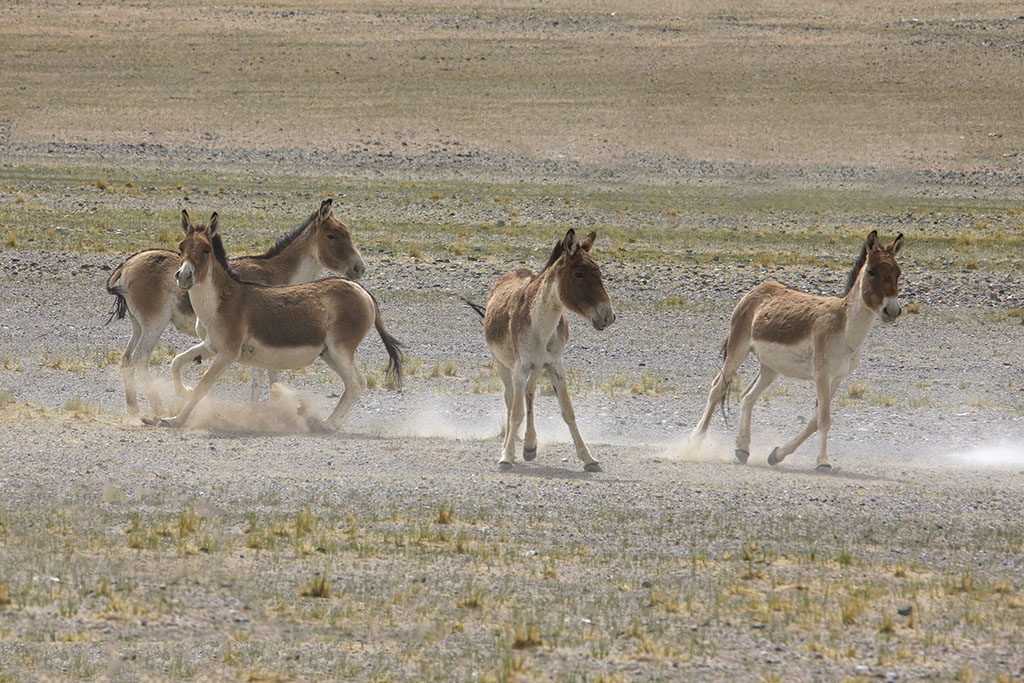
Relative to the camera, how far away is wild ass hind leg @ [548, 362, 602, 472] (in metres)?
12.4

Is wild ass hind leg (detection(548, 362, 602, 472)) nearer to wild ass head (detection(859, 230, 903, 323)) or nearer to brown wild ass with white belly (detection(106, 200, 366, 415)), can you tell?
wild ass head (detection(859, 230, 903, 323))

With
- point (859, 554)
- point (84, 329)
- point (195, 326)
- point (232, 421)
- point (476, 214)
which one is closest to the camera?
point (859, 554)

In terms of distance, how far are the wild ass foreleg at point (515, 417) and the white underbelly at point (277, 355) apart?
2569 millimetres

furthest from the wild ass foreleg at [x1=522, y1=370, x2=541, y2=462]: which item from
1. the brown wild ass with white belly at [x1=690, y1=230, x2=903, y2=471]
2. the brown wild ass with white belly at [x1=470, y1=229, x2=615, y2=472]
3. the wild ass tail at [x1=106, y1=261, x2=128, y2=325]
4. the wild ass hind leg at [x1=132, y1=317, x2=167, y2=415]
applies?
the wild ass tail at [x1=106, y1=261, x2=128, y2=325]

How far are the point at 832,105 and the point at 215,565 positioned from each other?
203 feet

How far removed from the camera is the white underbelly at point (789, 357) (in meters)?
13.7

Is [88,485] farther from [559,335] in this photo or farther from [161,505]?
[559,335]

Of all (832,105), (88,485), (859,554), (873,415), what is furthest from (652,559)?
(832,105)

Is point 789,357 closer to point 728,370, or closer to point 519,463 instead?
point 728,370

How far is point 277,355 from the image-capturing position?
46.3ft

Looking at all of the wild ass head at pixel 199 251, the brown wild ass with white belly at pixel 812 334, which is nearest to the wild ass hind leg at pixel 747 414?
the brown wild ass with white belly at pixel 812 334

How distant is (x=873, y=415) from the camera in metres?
16.3

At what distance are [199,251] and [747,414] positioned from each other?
5.63 metres

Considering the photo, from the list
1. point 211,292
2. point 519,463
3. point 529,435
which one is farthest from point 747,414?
point 211,292
